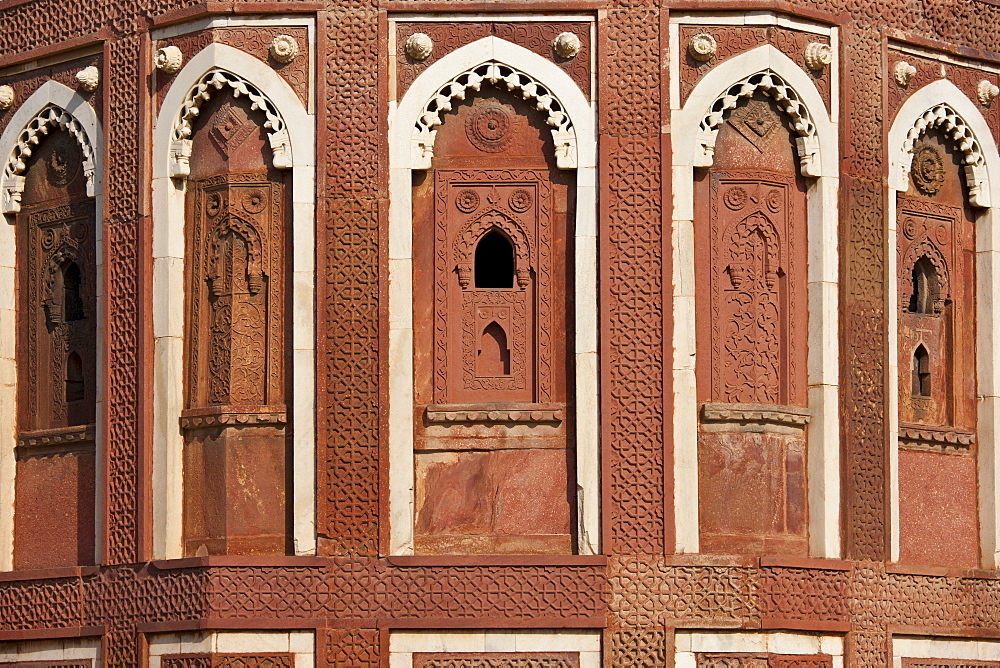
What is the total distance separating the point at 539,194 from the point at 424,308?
111 centimetres

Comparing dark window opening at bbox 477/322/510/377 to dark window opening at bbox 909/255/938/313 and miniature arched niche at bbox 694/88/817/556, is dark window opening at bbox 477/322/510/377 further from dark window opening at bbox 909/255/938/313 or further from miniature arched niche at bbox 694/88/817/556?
dark window opening at bbox 909/255/938/313

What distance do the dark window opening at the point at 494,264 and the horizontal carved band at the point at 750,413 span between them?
1.66 metres

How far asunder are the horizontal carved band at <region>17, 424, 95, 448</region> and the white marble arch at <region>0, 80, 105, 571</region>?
129mm

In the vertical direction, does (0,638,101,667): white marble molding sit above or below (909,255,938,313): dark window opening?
below

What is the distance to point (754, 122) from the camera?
18625mm

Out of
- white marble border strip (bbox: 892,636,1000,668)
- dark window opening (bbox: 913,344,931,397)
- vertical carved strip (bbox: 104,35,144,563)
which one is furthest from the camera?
dark window opening (bbox: 913,344,931,397)

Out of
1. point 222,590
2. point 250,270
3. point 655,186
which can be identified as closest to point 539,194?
point 655,186

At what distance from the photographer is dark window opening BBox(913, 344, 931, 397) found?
19.5 meters

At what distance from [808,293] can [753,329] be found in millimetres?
522

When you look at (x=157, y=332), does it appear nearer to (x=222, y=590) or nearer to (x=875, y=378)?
(x=222, y=590)

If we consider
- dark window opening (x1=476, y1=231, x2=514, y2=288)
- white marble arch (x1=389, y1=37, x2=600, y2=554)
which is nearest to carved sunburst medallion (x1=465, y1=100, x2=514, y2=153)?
white marble arch (x1=389, y1=37, x2=600, y2=554)

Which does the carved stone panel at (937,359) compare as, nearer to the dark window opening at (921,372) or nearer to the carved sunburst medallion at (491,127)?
the dark window opening at (921,372)

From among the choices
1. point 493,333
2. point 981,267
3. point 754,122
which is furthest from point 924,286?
point 493,333

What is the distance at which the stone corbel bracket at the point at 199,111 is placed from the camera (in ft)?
60.5
